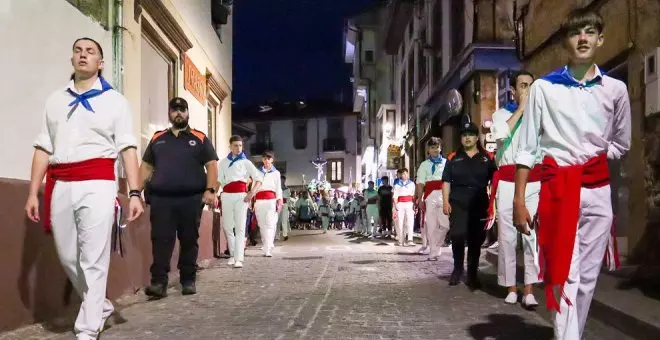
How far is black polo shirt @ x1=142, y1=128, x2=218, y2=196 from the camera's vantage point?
743 centimetres

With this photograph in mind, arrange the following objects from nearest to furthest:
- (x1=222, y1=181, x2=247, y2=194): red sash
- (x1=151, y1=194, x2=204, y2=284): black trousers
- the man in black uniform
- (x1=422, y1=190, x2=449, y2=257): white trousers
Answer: (x1=151, y1=194, x2=204, y2=284): black trousers → (x1=222, y1=181, x2=247, y2=194): red sash → (x1=422, y1=190, x2=449, y2=257): white trousers → the man in black uniform

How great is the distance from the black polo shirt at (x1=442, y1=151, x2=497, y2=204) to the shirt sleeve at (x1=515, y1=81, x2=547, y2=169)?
3.70 meters

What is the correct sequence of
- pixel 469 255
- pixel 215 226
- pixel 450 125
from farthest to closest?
1. pixel 450 125
2. pixel 215 226
3. pixel 469 255

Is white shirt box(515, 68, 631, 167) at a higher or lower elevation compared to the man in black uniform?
higher

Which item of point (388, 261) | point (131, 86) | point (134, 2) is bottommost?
point (388, 261)

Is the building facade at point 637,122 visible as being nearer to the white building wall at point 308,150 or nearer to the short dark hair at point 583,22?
the short dark hair at point 583,22

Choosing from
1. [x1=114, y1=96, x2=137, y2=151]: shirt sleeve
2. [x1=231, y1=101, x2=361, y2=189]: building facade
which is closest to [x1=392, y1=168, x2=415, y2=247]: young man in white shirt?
[x1=114, y1=96, x2=137, y2=151]: shirt sleeve

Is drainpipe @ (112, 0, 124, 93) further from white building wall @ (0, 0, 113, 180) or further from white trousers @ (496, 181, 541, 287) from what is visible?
white trousers @ (496, 181, 541, 287)

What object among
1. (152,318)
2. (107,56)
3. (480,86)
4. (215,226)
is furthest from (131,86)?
(480,86)

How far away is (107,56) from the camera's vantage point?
7.41m

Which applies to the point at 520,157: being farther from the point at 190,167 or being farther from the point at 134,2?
the point at 134,2

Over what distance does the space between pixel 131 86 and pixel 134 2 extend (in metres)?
1.01

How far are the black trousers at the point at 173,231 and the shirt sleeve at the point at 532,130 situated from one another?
4.36 m

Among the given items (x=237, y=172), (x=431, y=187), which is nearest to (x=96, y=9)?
(x=237, y=172)
